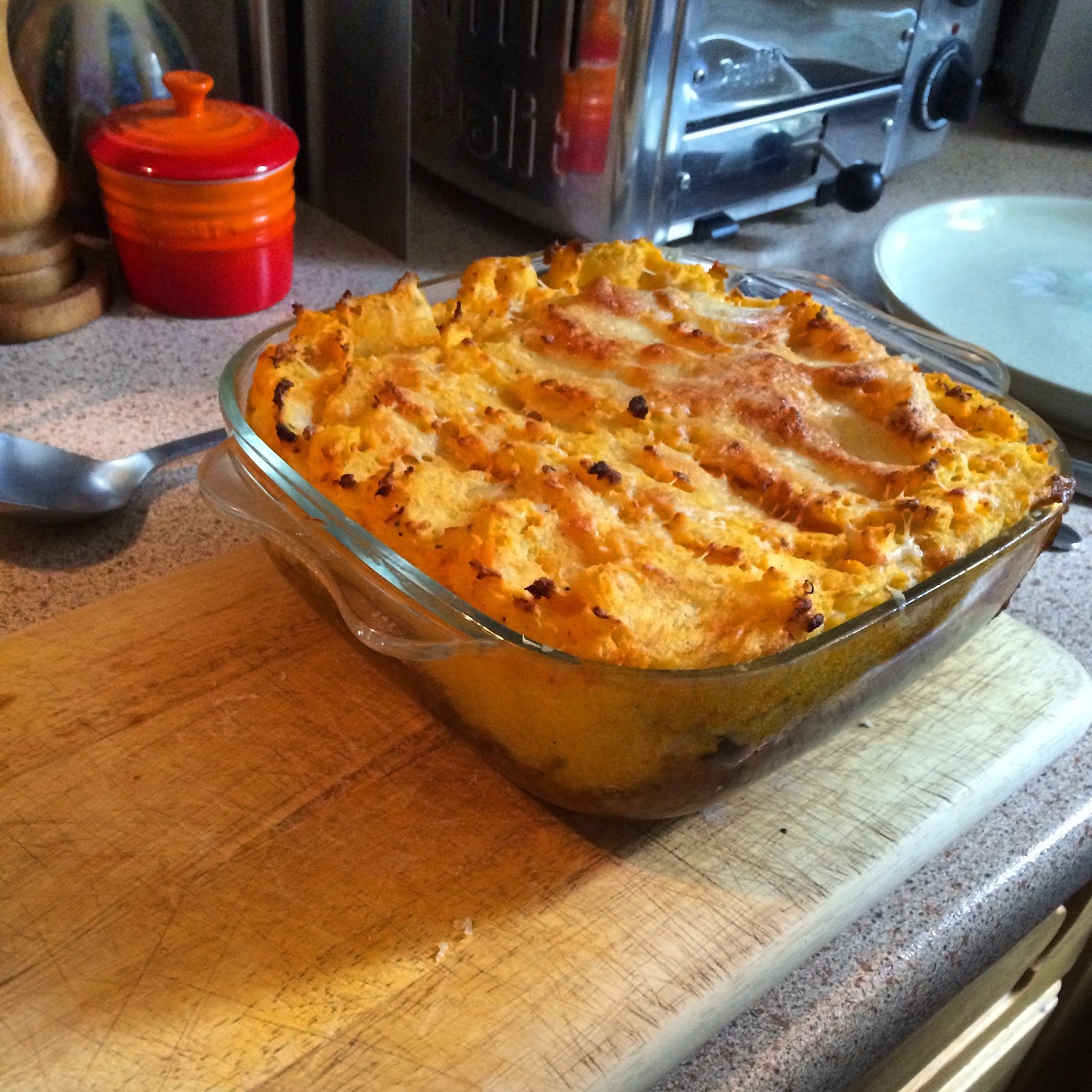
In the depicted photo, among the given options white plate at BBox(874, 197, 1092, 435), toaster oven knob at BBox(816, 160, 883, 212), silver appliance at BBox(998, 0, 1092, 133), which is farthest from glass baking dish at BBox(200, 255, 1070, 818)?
silver appliance at BBox(998, 0, 1092, 133)

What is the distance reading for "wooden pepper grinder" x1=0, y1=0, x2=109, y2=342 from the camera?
0.91 metres

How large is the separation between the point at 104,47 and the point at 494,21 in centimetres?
37

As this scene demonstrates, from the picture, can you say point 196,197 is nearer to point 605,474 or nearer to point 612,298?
point 612,298

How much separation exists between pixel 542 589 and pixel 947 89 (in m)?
1.16

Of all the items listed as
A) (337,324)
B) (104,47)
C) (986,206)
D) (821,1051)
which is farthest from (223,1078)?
(986,206)

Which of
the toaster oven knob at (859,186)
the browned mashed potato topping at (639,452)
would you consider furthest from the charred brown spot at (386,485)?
the toaster oven knob at (859,186)

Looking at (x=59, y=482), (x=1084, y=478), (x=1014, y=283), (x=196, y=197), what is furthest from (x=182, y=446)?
(x=1014, y=283)

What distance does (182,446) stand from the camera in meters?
0.84

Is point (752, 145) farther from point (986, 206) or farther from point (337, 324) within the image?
point (337, 324)

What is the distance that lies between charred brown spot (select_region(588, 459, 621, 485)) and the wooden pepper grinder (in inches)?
24.7

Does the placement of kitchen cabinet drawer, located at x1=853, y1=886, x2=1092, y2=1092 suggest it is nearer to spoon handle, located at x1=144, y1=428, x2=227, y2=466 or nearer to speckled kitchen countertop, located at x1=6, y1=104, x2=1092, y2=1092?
speckled kitchen countertop, located at x1=6, y1=104, x2=1092, y2=1092

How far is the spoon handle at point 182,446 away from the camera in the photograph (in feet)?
2.68

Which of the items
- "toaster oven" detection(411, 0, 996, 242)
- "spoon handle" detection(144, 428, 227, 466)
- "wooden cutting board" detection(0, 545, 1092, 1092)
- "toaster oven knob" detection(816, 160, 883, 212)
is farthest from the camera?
"toaster oven knob" detection(816, 160, 883, 212)

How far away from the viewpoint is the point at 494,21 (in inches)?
42.6
